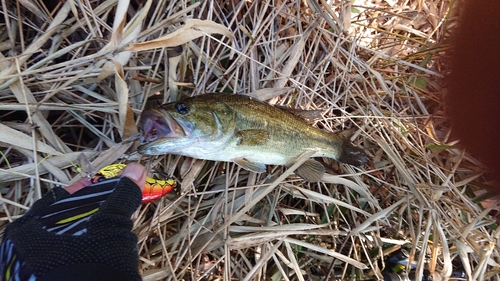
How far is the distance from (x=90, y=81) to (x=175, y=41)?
0.57 m

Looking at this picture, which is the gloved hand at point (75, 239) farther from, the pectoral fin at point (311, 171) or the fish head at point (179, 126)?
the pectoral fin at point (311, 171)

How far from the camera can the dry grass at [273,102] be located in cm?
204

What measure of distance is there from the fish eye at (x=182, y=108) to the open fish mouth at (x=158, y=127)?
65mm

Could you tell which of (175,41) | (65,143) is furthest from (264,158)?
(65,143)

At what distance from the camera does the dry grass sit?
2041mm

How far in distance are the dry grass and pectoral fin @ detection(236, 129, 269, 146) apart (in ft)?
0.97

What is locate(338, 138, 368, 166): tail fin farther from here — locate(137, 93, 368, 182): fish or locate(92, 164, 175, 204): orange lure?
locate(92, 164, 175, 204): orange lure

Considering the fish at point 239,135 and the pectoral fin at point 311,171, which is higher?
the fish at point 239,135

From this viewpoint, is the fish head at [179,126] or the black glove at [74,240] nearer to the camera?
→ the black glove at [74,240]

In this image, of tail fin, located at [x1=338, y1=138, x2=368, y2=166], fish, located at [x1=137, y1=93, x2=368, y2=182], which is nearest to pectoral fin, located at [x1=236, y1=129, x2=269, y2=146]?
fish, located at [x1=137, y1=93, x2=368, y2=182]

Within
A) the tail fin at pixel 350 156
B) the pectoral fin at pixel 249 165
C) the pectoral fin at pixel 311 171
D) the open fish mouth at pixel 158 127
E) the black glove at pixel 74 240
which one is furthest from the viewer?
the tail fin at pixel 350 156

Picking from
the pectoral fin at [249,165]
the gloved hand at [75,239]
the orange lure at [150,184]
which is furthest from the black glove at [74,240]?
the pectoral fin at [249,165]

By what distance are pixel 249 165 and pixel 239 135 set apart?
0.22 meters

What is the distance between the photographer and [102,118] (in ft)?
7.08
